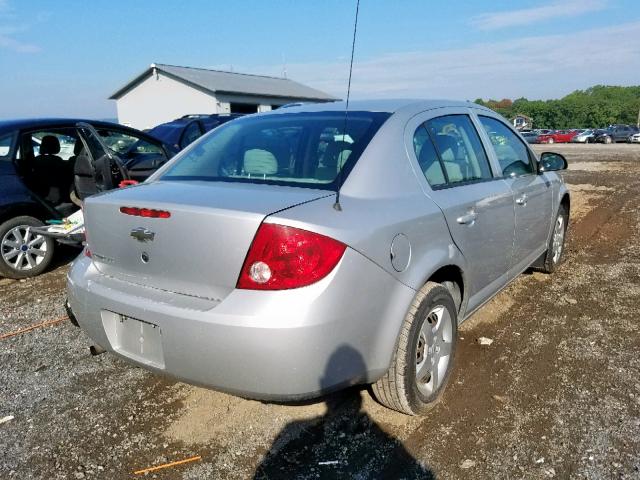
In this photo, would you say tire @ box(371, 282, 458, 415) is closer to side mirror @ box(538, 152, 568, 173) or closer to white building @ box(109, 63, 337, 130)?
side mirror @ box(538, 152, 568, 173)

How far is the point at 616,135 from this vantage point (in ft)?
132

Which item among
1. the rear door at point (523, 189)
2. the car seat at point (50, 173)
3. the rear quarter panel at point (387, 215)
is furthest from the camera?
the car seat at point (50, 173)

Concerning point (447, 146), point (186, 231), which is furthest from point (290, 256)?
point (447, 146)

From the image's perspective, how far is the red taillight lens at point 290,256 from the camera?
2.07 metres

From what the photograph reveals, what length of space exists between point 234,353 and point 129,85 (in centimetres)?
3480

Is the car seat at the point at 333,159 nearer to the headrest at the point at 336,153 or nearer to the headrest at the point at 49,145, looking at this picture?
the headrest at the point at 336,153

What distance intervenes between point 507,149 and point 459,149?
85 centimetres

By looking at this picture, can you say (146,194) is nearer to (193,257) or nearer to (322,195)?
(193,257)

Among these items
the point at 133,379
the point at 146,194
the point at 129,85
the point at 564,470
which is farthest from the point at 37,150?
the point at 129,85

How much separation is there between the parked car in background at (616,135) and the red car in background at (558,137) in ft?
6.87

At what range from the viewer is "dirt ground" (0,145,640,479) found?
2418 mm

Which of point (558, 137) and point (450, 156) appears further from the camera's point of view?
point (558, 137)

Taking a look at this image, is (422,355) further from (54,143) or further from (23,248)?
(54,143)

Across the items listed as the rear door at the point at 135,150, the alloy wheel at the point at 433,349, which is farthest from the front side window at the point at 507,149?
the rear door at the point at 135,150
